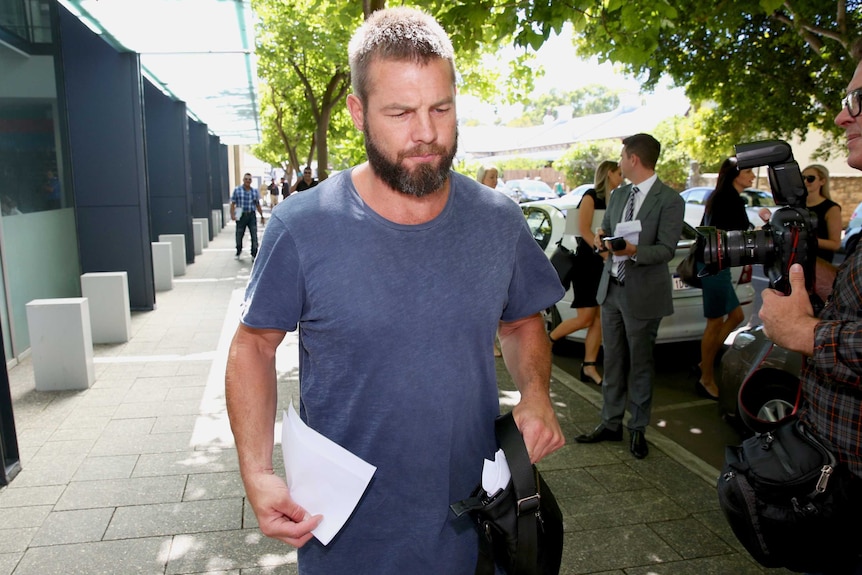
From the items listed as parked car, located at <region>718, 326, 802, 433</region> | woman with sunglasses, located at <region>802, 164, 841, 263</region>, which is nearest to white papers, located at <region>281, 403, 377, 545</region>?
parked car, located at <region>718, 326, 802, 433</region>

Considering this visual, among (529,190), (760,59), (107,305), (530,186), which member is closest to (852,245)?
(107,305)

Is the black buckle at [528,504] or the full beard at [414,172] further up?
the full beard at [414,172]

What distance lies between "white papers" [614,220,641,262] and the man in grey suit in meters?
0.01

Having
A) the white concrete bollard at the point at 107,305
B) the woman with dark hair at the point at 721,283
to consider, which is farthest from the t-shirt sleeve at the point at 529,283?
the white concrete bollard at the point at 107,305

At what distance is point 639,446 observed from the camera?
194 inches

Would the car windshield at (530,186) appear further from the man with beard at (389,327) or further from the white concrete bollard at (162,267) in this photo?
the man with beard at (389,327)

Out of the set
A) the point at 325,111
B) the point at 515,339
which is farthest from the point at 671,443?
the point at 325,111

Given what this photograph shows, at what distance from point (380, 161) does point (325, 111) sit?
16.2m

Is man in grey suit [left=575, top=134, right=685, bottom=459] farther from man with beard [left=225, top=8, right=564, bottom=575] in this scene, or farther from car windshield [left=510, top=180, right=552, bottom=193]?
Result: car windshield [left=510, top=180, right=552, bottom=193]

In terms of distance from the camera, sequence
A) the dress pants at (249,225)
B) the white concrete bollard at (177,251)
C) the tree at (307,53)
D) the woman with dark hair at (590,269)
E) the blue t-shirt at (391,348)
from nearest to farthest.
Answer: the blue t-shirt at (391,348), the woman with dark hair at (590,269), the white concrete bollard at (177,251), the tree at (307,53), the dress pants at (249,225)

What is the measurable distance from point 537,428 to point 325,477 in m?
0.57

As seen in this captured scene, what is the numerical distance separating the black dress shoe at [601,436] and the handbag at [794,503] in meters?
3.00

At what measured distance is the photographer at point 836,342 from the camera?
1.99 m

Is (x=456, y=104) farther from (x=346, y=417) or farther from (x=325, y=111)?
(x=325, y=111)
